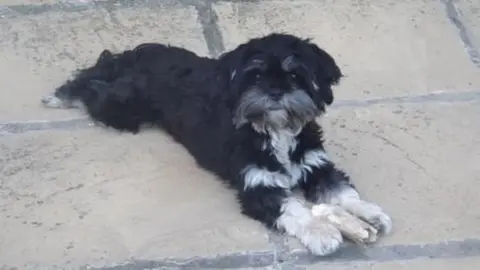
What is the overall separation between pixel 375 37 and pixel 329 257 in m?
1.96

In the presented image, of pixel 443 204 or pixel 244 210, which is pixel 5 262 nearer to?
pixel 244 210

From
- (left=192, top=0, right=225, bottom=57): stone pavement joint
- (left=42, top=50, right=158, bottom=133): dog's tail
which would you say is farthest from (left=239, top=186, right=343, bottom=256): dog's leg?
(left=192, top=0, right=225, bottom=57): stone pavement joint

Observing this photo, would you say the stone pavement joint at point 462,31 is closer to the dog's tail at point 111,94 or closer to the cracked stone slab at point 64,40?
the cracked stone slab at point 64,40

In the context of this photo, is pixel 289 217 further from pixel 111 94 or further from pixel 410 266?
pixel 111 94

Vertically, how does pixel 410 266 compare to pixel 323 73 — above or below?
below

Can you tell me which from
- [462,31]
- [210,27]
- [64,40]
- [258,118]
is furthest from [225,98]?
[462,31]

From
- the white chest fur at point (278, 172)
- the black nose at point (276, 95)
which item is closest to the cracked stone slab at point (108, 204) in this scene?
the white chest fur at point (278, 172)

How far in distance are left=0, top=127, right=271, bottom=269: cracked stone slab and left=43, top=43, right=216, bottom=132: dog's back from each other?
3.6 inches

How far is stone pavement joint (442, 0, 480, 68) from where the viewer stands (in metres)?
5.69

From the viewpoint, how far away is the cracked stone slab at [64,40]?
5457mm

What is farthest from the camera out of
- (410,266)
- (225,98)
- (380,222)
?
(225,98)

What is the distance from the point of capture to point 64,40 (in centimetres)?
591

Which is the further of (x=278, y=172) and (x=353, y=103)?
(x=353, y=103)

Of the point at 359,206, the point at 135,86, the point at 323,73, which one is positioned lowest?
Result: the point at 359,206
